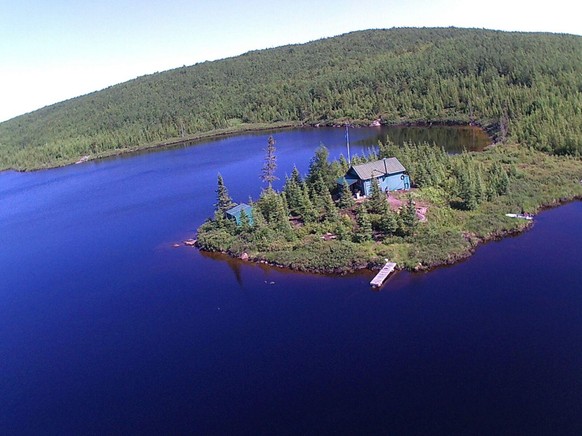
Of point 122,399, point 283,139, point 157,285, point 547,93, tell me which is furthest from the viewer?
point 283,139

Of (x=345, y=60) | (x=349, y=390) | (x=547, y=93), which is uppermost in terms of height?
(x=345, y=60)

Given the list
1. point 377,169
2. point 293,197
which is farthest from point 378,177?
point 293,197

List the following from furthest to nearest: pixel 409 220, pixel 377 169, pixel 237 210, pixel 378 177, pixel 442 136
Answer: pixel 442 136 → pixel 377 169 → pixel 378 177 → pixel 237 210 → pixel 409 220

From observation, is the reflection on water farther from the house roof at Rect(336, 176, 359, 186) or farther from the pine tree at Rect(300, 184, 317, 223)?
the pine tree at Rect(300, 184, 317, 223)

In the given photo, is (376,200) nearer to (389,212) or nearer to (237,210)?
(389,212)

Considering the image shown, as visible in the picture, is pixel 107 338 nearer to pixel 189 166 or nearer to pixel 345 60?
pixel 189 166

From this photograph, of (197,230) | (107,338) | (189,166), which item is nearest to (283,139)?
(189,166)

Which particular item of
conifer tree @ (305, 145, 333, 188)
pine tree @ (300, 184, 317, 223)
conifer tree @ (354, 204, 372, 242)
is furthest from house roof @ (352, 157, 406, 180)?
conifer tree @ (354, 204, 372, 242)
